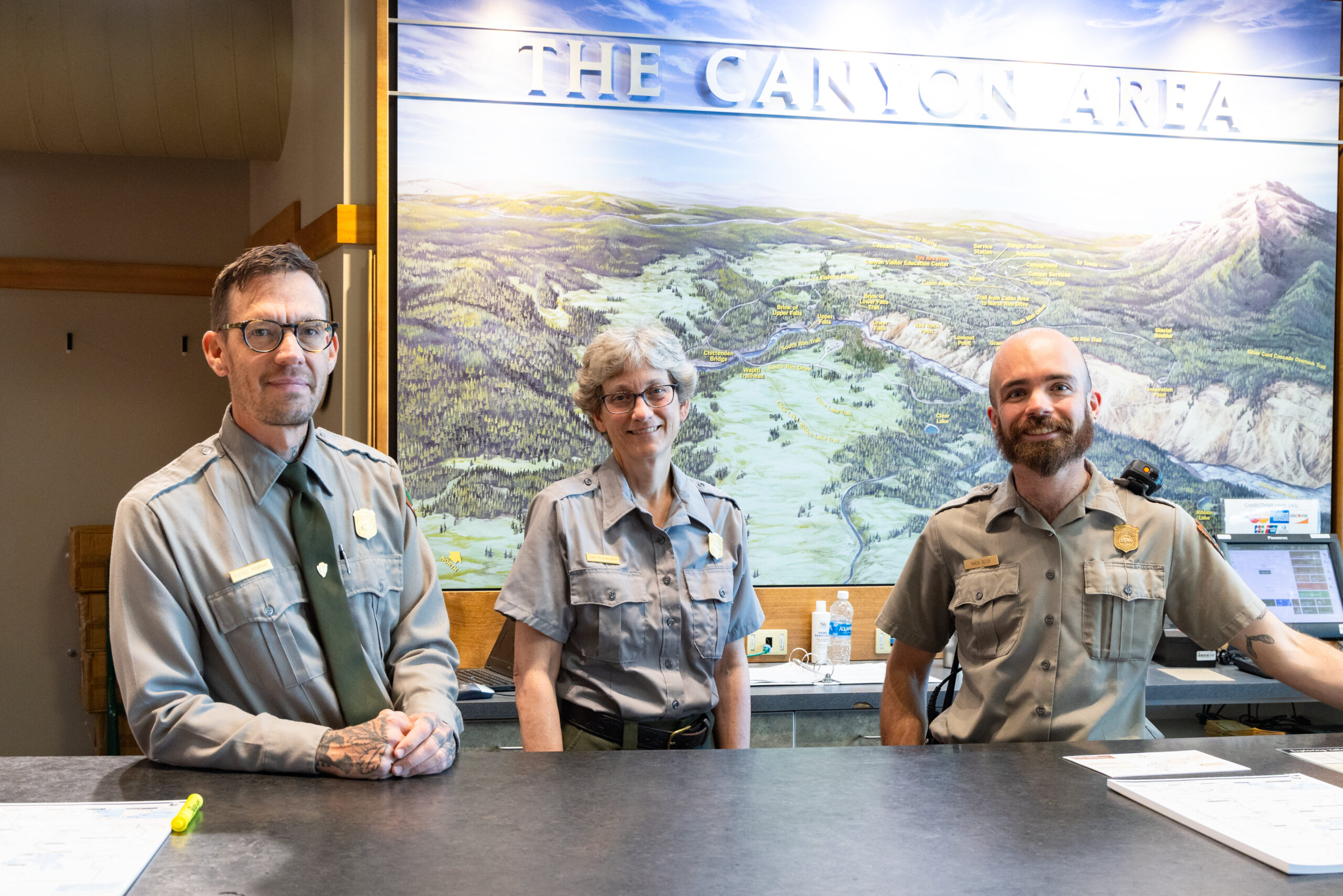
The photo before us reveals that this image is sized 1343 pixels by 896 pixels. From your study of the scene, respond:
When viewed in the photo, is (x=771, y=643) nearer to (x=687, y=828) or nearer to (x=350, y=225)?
(x=350, y=225)

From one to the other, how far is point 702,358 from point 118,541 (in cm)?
231

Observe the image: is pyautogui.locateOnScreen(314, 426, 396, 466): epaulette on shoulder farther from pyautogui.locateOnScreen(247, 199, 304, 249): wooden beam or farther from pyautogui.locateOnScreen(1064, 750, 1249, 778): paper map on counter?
pyautogui.locateOnScreen(247, 199, 304, 249): wooden beam

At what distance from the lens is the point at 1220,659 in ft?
11.5

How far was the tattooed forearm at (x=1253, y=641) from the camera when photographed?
1.88m

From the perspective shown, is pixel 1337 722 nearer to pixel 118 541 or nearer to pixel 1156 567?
pixel 1156 567

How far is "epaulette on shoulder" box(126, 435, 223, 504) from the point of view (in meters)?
1.55

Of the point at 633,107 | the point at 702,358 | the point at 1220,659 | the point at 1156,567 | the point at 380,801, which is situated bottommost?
the point at 1220,659

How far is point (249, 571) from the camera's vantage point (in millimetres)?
1566

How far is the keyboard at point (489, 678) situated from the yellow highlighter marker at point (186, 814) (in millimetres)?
1862

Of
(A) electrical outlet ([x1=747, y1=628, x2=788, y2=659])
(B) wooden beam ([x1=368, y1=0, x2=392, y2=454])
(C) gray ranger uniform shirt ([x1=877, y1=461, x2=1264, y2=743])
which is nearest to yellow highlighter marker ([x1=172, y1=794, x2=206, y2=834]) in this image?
(C) gray ranger uniform shirt ([x1=877, y1=461, x2=1264, y2=743])

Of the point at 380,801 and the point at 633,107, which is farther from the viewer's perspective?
the point at 633,107

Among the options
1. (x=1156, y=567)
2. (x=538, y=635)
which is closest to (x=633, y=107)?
(x=538, y=635)

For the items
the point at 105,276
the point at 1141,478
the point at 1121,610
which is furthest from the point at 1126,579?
the point at 105,276

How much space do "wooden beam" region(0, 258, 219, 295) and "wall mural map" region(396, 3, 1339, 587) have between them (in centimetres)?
207
